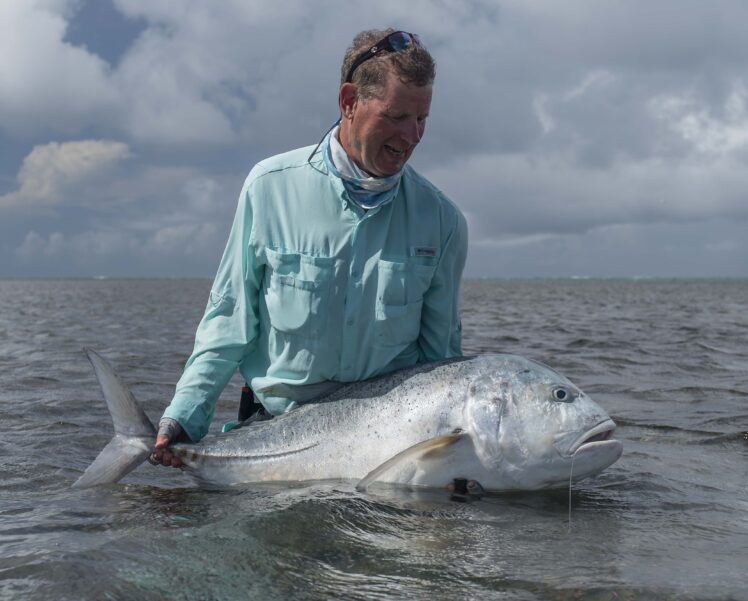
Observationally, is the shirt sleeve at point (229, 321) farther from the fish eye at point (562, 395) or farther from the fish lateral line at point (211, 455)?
the fish eye at point (562, 395)

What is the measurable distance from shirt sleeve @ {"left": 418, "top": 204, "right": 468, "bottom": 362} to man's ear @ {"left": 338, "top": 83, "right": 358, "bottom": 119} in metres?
0.89

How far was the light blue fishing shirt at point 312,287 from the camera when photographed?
4.46 m

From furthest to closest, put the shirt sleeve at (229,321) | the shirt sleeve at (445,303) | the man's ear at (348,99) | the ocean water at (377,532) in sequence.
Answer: the shirt sleeve at (445,303) < the shirt sleeve at (229,321) < the man's ear at (348,99) < the ocean water at (377,532)

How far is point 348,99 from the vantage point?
432 cm

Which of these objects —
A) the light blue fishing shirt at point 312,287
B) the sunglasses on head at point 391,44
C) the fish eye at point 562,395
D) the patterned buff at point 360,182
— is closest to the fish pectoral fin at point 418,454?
the fish eye at point 562,395

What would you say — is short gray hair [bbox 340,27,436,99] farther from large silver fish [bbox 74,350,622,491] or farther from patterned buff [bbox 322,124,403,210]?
large silver fish [bbox 74,350,622,491]

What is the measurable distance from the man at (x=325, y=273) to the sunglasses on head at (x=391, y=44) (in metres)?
0.06

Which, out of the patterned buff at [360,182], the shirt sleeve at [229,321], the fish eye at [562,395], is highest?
the patterned buff at [360,182]

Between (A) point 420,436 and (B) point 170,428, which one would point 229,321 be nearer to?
(B) point 170,428

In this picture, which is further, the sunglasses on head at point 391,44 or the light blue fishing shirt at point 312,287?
the light blue fishing shirt at point 312,287

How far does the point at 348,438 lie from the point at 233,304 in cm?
103

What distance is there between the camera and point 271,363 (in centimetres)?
466

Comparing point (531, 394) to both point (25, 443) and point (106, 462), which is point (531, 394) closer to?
Result: point (106, 462)

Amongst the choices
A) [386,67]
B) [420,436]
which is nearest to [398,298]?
[420,436]
